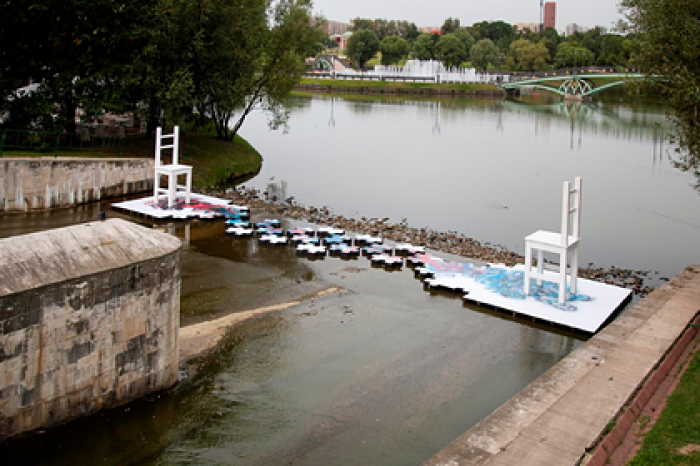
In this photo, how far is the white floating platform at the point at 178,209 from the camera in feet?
83.1

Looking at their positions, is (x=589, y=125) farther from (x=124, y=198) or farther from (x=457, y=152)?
(x=124, y=198)

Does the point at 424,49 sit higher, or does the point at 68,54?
the point at 424,49

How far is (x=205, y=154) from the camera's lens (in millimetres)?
36406

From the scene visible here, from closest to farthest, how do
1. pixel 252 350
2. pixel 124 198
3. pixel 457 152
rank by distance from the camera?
pixel 252 350
pixel 124 198
pixel 457 152

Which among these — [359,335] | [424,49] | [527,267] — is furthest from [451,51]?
[359,335]

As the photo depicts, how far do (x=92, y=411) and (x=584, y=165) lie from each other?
4057 cm

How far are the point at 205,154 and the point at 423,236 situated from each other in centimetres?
1562

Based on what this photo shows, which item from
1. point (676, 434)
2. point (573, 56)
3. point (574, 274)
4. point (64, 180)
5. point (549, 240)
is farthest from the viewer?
point (573, 56)

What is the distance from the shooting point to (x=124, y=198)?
28.1 meters

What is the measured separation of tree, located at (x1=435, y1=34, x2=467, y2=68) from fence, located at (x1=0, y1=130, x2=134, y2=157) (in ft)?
349

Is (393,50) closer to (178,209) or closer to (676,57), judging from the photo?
(178,209)

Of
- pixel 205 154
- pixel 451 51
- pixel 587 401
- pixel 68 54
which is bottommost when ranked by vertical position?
pixel 587 401

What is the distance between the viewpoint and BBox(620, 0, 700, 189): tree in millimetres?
18266

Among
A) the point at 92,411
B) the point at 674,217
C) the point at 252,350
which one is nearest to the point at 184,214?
the point at 252,350
